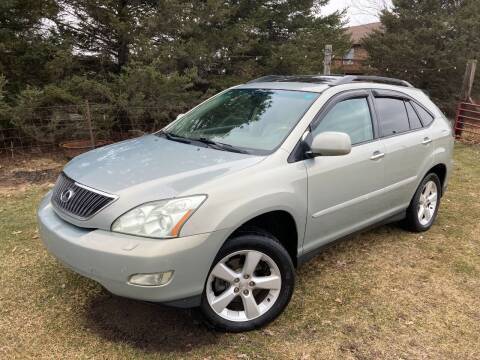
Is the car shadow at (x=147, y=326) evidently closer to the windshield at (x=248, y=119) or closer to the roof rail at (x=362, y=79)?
the windshield at (x=248, y=119)

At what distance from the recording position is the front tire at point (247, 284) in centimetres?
271

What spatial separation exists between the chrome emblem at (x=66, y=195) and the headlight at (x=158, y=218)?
19.4 inches

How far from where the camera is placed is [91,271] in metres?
2.50

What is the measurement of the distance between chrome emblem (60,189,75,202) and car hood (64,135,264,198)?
9cm

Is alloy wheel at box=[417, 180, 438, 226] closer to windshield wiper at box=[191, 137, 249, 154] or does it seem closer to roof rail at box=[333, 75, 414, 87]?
roof rail at box=[333, 75, 414, 87]

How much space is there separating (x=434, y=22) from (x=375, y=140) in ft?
46.0

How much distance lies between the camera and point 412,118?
14.3 feet

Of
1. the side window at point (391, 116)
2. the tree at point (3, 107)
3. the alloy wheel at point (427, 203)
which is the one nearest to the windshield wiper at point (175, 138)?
the side window at point (391, 116)

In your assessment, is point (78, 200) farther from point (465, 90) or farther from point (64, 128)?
point (465, 90)

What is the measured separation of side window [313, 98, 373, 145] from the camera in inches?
134

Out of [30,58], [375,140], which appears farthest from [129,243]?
[30,58]

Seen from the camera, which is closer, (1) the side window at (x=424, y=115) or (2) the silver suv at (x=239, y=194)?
(2) the silver suv at (x=239, y=194)

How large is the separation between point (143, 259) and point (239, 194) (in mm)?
698

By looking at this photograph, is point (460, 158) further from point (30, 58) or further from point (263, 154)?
point (30, 58)
